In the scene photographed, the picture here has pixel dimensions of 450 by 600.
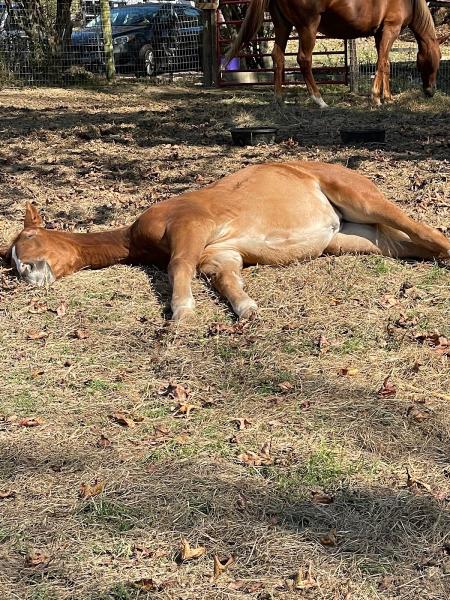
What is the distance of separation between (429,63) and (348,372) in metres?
10.9

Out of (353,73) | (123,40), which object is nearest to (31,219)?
(353,73)

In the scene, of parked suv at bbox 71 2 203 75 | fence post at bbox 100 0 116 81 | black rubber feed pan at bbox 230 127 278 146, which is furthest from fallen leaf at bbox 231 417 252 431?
parked suv at bbox 71 2 203 75

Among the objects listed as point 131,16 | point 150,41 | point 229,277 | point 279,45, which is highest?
point 131,16

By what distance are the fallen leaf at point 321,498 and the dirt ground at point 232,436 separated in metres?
0.01

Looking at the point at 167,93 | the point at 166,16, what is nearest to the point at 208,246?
the point at 167,93

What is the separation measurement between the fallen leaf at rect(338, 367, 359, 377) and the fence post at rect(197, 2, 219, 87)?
524 inches

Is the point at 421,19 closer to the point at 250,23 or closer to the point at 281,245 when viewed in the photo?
the point at 250,23

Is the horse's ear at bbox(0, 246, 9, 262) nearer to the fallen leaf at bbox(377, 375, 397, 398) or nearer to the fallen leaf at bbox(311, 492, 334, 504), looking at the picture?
the fallen leaf at bbox(377, 375, 397, 398)

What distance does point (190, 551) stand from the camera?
3.03m

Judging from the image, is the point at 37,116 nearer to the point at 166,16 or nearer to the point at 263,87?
the point at 263,87

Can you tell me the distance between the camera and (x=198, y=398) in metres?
4.17


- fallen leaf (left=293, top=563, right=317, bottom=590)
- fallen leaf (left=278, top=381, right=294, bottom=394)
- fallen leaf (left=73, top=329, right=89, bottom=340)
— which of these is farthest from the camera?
fallen leaf (left=73, top=329, right=89, bottom=340)

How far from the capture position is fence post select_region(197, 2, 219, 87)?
16641 mm

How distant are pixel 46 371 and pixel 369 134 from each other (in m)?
6.43
